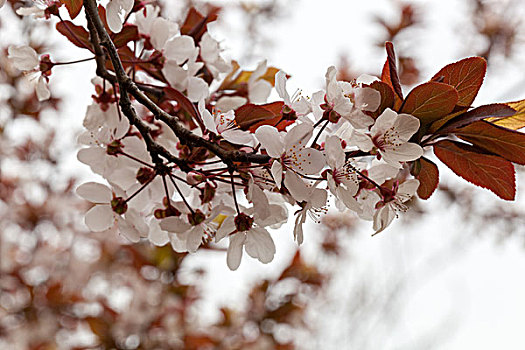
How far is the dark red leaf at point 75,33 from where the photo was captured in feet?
1.81

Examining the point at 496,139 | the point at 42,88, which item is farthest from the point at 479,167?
the point at 42,88

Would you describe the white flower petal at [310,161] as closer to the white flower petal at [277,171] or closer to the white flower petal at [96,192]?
the white flower petal at [277,171]

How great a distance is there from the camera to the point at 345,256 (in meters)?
2.41

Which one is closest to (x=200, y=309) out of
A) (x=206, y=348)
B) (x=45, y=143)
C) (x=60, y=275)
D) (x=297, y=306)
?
(x=206, y=348)

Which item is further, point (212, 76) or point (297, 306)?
point (297, 306)

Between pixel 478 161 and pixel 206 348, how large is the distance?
1.38 metres

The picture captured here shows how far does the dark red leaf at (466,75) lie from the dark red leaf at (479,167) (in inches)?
1.7

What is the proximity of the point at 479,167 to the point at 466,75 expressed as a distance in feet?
0.29

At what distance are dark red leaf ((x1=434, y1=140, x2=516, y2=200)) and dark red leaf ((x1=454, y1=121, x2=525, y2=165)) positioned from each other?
1 cm

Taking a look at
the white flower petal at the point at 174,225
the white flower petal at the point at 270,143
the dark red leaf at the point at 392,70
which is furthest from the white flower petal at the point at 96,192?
the dark red leaf at the point at 392,70

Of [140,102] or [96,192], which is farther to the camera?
[96,192]

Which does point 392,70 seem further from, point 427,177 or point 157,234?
point 157,234

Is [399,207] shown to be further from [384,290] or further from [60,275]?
[384,290]

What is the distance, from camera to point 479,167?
0.47m
